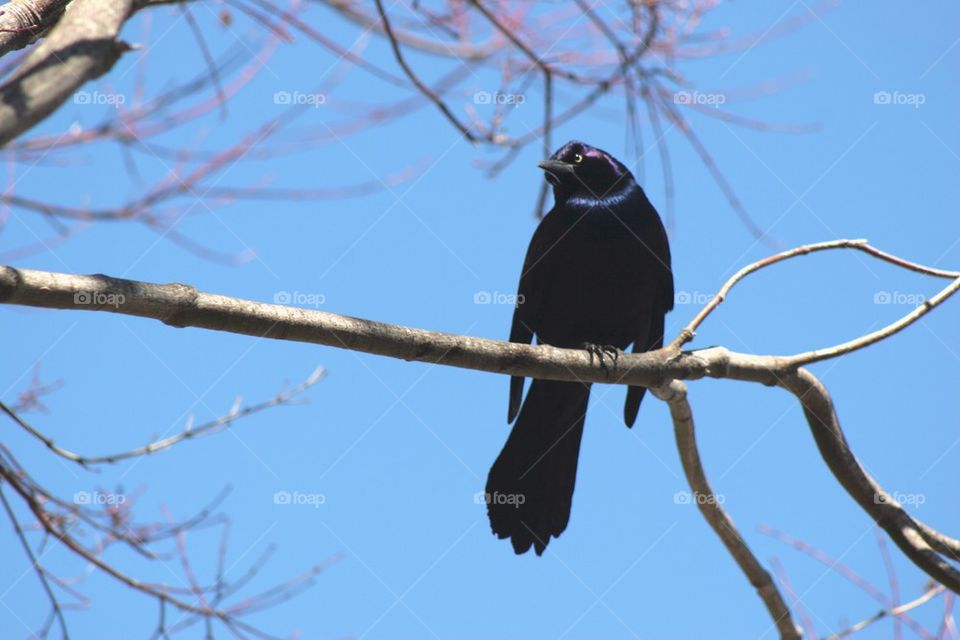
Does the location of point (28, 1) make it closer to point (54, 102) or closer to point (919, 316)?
point (54, 102)

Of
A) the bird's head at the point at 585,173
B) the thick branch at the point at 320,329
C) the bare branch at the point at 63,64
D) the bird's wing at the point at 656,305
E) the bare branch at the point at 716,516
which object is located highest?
the bird's head at the point at 585,173

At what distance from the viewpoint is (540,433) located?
3957 millimetres

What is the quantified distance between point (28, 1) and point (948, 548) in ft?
10.5

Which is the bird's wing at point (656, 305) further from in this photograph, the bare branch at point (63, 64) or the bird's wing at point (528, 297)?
the bare branch at point (63, 64)

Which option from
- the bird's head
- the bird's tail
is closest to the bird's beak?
the bird's head

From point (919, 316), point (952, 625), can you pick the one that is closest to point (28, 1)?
point (919, 316)

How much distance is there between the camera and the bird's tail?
3748mm

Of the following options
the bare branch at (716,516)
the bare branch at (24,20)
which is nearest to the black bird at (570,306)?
the bare branch at (716,516)

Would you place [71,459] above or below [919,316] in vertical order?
below

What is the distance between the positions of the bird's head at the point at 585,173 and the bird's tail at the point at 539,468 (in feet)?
3.17

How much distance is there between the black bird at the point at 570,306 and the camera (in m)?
3.83

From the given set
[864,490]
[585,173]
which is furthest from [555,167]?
[864,490]

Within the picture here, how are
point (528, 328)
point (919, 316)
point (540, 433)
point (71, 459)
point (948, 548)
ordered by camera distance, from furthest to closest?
point (528, 328)
point (540, 433)
point (948, 548)
point (919, 316)
point (71, 459)

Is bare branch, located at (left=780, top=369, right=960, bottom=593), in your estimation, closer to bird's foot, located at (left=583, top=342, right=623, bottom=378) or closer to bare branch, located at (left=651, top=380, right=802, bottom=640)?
bare branch, located at (left=651, top=380, right=802, bottom=640)
